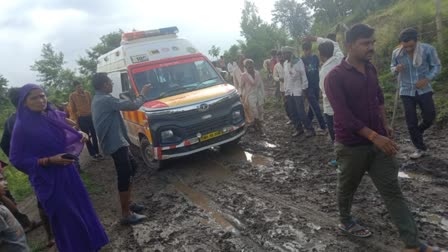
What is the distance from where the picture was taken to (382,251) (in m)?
3.04

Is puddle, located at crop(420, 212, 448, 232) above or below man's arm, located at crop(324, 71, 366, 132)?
below

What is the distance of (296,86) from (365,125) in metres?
4.29

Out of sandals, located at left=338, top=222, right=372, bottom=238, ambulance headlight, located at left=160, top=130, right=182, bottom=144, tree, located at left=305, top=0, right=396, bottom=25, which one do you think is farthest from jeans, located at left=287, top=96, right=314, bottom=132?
tree, located at left=305, top=0, right=396, bottom=25

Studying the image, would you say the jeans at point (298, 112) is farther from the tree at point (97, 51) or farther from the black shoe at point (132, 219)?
the tree at point (97, 51)

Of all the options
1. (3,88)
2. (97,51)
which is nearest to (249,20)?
(97,51)

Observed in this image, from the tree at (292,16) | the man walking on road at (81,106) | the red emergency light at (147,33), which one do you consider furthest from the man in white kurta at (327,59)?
the tree at (292,16)

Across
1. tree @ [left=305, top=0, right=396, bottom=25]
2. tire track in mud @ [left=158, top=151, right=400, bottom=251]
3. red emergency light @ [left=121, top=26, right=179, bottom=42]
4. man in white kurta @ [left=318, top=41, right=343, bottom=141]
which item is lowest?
tire track in mud @ [left=158, top=151, right=400, bottom=251]

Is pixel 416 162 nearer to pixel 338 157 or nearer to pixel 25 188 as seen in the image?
pixel 338 157

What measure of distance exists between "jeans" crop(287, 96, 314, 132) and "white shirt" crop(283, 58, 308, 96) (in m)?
0.16

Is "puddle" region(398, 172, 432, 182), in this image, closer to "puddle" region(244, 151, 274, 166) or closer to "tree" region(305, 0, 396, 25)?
"puddle" region(244, 151, 274, 166)

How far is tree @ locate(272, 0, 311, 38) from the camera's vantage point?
55.8 metres

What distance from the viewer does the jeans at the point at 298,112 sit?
23.5ft

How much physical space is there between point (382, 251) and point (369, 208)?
2.76 feet

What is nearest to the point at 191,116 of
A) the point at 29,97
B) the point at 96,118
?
the point at 96,118
